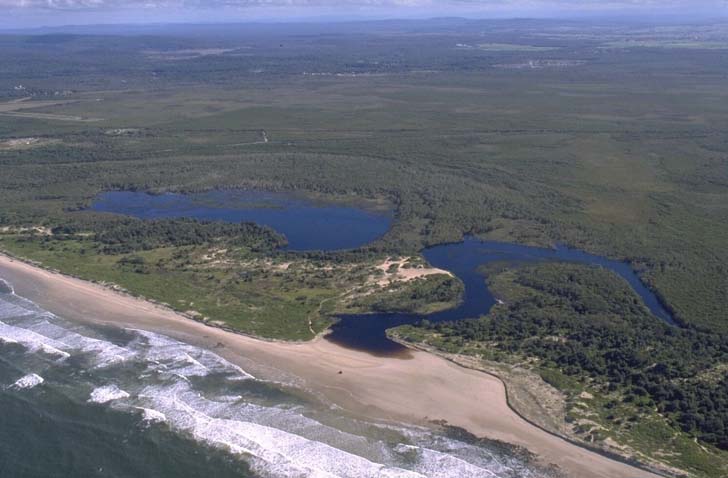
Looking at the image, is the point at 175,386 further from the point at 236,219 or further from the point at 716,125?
the point at 716,125

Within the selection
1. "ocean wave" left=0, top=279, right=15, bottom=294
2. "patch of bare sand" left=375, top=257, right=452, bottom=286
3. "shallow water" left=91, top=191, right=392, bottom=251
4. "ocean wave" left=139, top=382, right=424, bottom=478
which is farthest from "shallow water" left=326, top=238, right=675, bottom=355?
"ocean wave" left=0, top=279, right=15, bottom=294

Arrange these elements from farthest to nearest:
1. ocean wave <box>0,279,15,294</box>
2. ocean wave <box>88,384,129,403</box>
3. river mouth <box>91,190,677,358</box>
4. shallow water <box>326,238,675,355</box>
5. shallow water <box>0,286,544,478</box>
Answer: ocean wave <box>0,279,15,294</box> → river mouth <box>91,190,677,358</box> → shallow water <box>326,238,675,355</box> → ocean wave <box>88,384,129,403</box> → shallow water <box>0,286,544,478</box>

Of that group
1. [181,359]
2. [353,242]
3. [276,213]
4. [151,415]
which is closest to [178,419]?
[151,415]

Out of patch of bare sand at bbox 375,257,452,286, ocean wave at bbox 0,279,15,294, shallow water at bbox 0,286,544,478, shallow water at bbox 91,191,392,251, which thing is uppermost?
shallow water at bbox 91,191,392,251

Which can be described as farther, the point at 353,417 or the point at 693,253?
the point at 693,253

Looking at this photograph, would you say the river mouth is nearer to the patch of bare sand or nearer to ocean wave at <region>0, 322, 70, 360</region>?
the patch of bare sand

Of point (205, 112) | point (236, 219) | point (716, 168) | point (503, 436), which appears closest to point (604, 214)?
point (716, 168)
